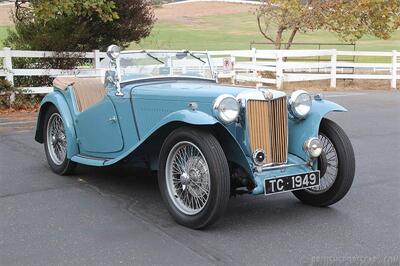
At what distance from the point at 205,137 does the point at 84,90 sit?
105 inches

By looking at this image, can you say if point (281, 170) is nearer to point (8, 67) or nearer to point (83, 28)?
point (8, 67)

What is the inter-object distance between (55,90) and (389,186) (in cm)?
420

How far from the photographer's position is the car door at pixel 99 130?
609 cm

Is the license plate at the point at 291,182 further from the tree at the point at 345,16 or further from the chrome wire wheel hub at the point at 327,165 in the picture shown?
the tree at the point at 345,16

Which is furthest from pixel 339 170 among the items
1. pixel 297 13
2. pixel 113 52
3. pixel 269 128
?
pixel 297 13

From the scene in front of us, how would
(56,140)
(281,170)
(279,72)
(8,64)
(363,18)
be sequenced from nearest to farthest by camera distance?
1. (281,170)
2. (56,140)
3. (8,64)
4. (279,72)
5. (363,18)

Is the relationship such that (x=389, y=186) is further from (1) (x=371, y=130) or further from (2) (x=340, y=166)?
(1) (x=371, y=130)

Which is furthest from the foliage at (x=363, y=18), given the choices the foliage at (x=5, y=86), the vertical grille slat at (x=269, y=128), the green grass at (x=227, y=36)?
the green grass at (x=227, y=36)

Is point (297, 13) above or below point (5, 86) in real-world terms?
above

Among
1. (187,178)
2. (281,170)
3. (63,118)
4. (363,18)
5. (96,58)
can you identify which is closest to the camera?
(187,178)

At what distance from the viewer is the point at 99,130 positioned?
20.7 feet

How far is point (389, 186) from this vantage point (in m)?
6.38

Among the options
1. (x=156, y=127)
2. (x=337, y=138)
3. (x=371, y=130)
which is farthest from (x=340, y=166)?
(x=371, y=130)

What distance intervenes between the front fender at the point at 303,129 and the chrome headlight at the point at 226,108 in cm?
82
